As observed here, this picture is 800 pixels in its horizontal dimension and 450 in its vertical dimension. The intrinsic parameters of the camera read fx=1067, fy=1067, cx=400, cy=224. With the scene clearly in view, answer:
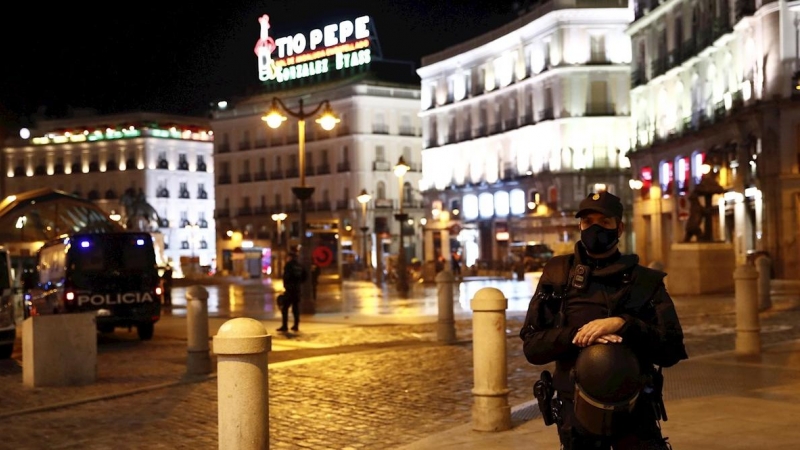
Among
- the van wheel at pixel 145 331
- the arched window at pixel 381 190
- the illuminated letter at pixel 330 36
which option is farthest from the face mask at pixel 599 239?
the illuminated letter at pixel 330 36

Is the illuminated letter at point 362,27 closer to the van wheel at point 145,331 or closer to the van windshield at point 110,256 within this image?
the van windshield at point 110,256

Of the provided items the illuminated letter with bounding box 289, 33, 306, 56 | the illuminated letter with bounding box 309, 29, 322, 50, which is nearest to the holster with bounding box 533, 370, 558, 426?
the illuminated letter with bounding box 309, 29, 322, 50

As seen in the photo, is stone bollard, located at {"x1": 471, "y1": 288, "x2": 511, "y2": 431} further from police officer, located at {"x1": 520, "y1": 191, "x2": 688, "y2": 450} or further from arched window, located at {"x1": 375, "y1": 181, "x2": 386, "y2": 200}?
arched window, located at {"x1": 375, "y1": 181, "x2": 386, "y2": 200}

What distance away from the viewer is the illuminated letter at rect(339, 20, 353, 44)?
98062mm

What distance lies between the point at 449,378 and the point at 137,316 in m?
9.46

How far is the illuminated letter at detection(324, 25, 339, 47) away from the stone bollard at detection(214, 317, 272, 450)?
94724 millimetres

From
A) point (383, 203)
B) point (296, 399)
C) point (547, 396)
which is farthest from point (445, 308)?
point (383, 203)

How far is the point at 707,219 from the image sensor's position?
98.2 ft

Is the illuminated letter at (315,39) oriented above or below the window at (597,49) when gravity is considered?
above

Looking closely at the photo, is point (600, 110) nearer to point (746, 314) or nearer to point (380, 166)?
point (380, 166)

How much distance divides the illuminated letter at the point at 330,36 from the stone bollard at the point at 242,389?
9472 cm

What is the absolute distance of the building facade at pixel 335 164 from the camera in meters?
91.9

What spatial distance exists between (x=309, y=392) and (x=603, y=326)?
312 inches

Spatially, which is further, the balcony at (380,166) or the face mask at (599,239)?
the balcony at (380,166)
